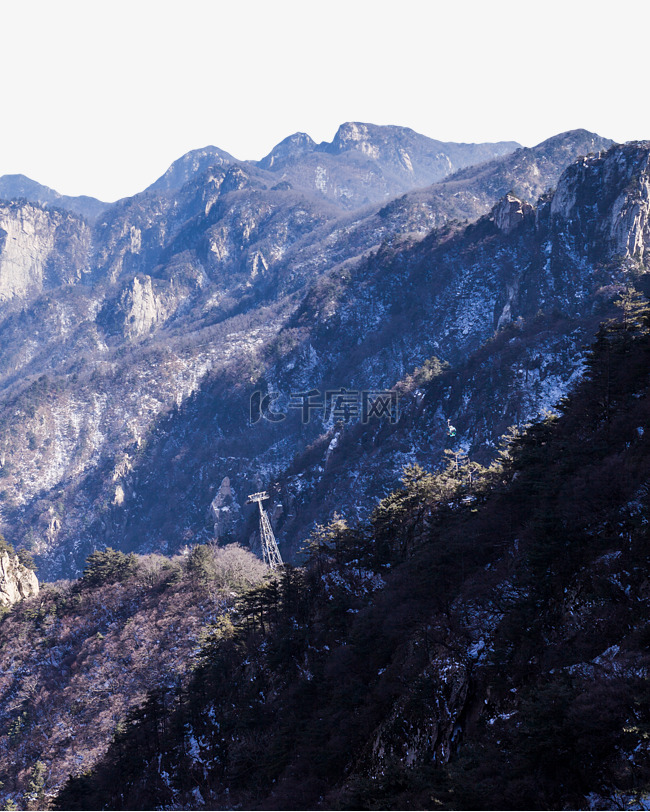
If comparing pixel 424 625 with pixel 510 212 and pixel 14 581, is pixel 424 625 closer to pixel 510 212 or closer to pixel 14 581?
pixel 14 581

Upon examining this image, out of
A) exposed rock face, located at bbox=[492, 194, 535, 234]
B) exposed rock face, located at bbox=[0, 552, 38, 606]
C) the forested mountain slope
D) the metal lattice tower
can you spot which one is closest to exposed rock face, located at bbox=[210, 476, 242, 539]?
the metal lattice tower

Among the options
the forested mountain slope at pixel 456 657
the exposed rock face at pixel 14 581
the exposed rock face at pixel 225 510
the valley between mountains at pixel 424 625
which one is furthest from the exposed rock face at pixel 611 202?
the exposed rock face at pixel 14 581

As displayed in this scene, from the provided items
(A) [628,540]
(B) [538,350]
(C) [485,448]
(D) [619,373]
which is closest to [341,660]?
(A) [628,540]

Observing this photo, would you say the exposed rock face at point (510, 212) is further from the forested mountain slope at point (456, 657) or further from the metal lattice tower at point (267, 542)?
the forested mountain slope at point (456, 657)

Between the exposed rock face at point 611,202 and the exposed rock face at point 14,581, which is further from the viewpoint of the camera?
the exposed rock face at point 611,202

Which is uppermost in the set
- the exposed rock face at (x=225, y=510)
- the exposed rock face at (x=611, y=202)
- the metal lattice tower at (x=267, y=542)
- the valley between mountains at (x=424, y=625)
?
the exposed rock face at (x=611, y=202)

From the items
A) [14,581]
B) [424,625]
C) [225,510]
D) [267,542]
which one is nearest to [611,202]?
[267,542]

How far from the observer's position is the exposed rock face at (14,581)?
7844 centimetres

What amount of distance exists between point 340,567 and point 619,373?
2399 centimetres

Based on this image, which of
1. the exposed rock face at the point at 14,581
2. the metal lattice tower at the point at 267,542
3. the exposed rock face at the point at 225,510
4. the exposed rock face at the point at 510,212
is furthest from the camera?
the exposed rock face at the point at 225,510

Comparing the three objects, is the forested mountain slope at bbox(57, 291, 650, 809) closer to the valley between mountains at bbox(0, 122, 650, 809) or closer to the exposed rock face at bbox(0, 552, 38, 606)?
the valley between mountains at bbox(0, 122, 650, 809)

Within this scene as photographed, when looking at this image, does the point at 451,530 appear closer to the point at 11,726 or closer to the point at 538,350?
the point at 11,726

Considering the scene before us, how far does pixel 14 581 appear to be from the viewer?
80.8 metres

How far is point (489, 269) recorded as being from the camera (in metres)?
142
